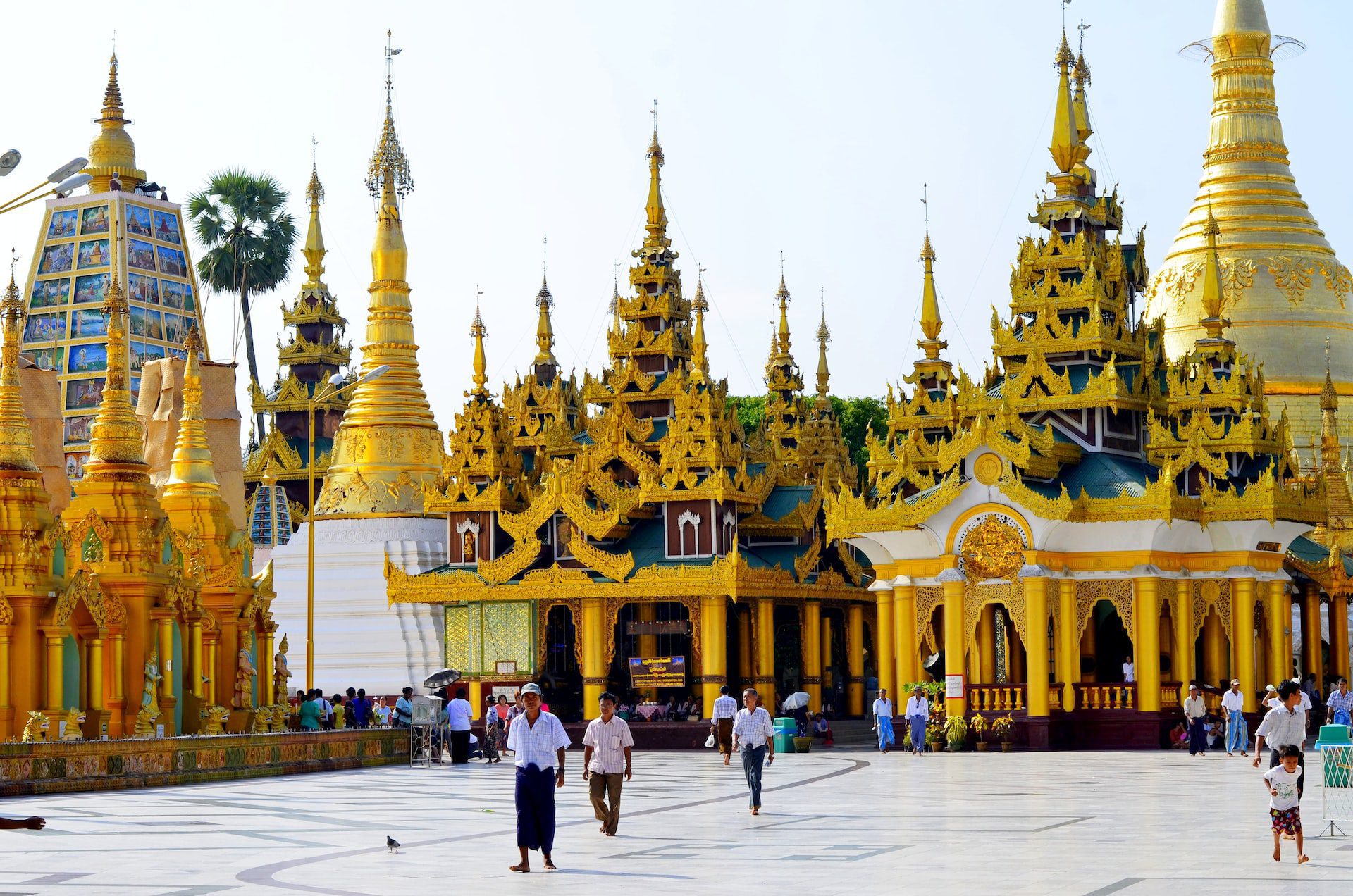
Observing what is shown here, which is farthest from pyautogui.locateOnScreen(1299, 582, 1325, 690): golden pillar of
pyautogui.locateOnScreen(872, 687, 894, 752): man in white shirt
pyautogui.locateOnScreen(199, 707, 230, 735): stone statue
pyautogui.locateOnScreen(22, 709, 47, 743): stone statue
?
pyautogui.locateOnScreen(22, 709, 47, 743): stone statue

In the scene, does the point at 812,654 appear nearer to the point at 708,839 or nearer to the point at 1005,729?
the point at 1005,729

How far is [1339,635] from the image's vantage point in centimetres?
4803

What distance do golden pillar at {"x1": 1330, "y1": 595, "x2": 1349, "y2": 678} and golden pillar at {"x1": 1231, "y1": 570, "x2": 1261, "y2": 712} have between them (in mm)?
7298

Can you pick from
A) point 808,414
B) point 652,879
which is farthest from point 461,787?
point 808,414

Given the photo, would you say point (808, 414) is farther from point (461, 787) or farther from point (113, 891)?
point (113, 891)

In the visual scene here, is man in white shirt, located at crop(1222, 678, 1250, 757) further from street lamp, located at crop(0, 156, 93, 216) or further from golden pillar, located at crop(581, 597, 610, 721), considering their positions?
street lamp, located at crop(0, 156, 93, 216)

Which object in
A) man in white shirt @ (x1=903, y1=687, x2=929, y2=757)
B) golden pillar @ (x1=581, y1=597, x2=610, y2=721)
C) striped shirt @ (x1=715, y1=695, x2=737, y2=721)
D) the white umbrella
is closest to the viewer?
striped shirt @ (x1=715, y1=695, x2=737, y2=721)

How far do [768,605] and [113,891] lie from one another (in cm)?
3034

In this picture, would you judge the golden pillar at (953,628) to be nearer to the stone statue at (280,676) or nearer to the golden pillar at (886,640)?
the golden pillar at (886,640)

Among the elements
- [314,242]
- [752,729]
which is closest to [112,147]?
[314,242]

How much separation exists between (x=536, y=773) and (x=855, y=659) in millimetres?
33229

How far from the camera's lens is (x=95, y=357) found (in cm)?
6581

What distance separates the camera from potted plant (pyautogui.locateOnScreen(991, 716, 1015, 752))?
39.1 metres

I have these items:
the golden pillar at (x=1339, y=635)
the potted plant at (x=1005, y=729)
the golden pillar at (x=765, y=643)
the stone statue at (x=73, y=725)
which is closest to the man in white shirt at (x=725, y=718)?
the potted plant at (x=1005, y=729)
